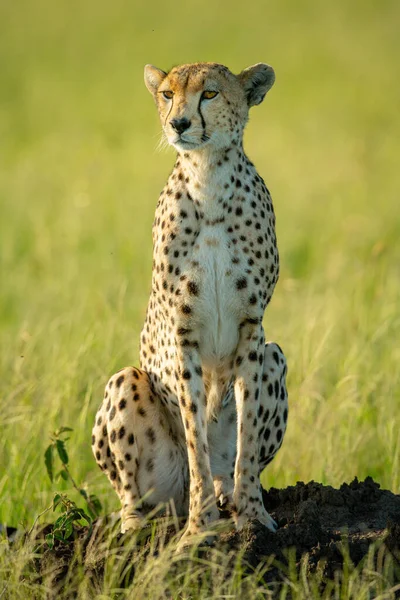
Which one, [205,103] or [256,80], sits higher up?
[256,80]

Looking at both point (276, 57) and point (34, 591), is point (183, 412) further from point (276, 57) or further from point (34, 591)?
point (276, 57)

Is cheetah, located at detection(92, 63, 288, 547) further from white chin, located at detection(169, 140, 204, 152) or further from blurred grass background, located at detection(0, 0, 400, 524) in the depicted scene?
blurred grass background, located at detection(0, 0, 400, 524)

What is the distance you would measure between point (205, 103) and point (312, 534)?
5.03 ft

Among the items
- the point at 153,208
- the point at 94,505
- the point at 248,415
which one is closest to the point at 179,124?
the point at 248,415

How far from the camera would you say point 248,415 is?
15.0 ft

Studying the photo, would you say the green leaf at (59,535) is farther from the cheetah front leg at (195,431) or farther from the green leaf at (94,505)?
the green leaf at (94,505)

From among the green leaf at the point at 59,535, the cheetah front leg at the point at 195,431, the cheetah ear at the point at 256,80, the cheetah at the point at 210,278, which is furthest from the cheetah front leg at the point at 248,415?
the cheetah ear at the point at 256,80

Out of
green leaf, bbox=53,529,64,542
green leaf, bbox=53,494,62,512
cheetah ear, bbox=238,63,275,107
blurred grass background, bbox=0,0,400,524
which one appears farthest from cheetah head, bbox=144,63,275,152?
blurred grass background, bbox=0,0,400,524

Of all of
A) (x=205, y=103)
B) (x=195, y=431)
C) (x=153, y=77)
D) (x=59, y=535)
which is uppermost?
(x=153, y=77)

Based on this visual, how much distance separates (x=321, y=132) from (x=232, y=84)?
10.0 m

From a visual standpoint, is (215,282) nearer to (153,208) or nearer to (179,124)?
(179,124)

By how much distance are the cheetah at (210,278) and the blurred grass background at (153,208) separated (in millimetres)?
936

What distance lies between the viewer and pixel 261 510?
14.7 feet

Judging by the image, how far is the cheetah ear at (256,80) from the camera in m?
4.63
